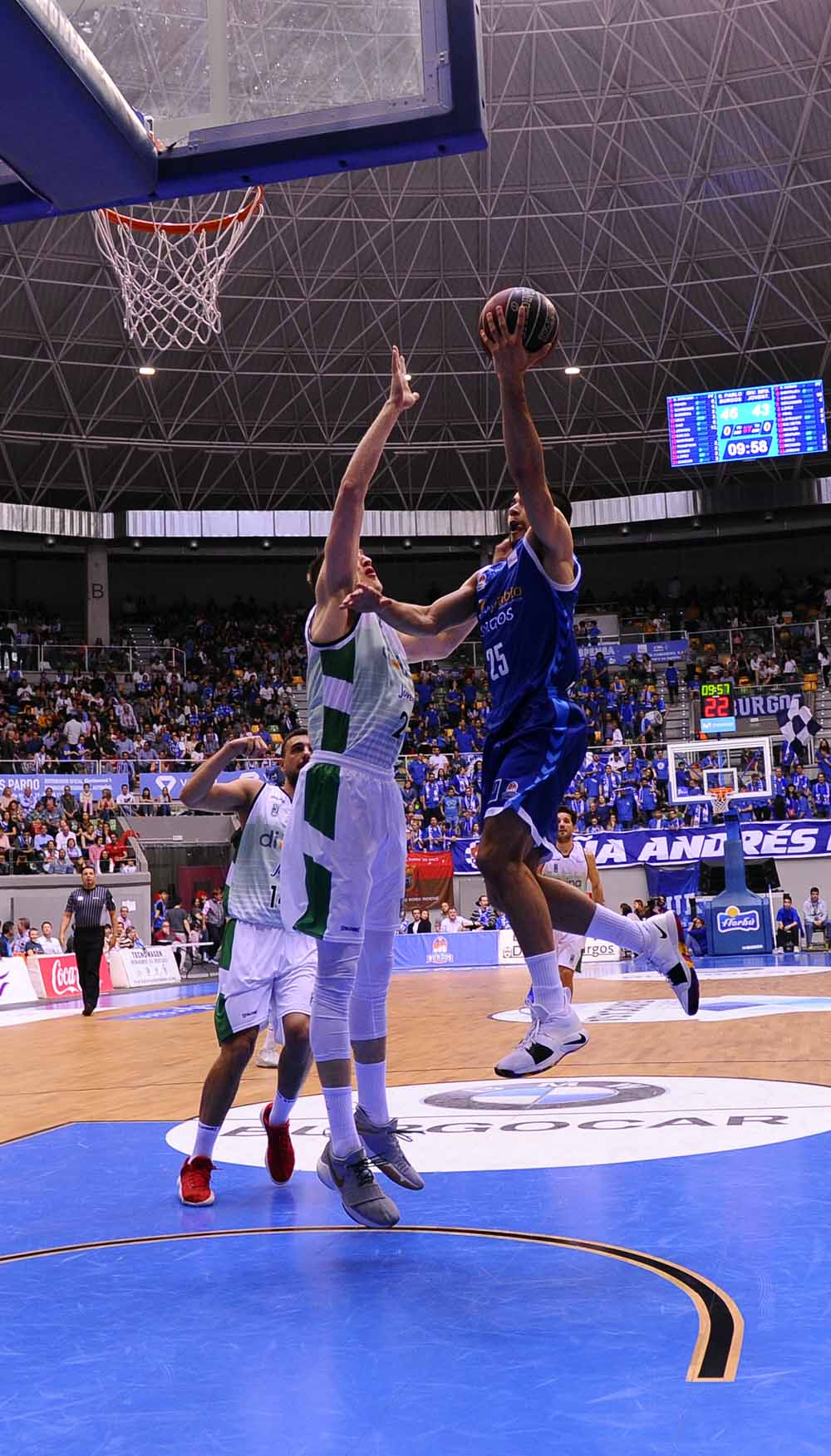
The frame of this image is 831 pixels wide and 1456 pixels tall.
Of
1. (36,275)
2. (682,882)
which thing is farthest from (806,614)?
(36,275)

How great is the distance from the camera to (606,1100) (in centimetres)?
735

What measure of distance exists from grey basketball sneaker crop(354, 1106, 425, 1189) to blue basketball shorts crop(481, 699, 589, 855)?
1.27 m

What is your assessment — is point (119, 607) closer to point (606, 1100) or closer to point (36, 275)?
point (36, 275)

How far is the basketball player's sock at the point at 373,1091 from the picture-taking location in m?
5.25

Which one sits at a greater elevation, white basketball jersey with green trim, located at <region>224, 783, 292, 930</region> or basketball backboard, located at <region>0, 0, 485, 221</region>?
basketball backboard, located at <region>0, 0, 485, 221</region>

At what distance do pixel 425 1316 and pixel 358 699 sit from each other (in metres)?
2.28

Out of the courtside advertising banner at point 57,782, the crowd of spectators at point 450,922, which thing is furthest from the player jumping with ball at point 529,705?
the courtside advertising banner at point 57,782

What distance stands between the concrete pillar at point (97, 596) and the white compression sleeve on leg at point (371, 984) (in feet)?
117

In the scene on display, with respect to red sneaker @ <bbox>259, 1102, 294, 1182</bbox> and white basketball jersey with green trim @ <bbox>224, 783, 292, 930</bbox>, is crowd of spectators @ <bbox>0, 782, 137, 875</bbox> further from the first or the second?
red sneaker @ <bbox>259, 1102, 294, 1182</bbox>

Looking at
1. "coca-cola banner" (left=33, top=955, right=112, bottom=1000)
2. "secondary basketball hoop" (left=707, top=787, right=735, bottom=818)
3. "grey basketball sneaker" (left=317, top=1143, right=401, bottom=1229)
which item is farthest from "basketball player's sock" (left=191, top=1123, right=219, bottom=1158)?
"secondary basketball hoop" (left=707, top=787, right=735, bottom=818)

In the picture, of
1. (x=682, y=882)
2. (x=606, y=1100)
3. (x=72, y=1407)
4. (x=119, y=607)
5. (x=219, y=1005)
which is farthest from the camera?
(x=119, y=607)

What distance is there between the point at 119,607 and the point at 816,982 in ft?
99.2

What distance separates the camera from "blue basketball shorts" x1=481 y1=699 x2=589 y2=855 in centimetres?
497

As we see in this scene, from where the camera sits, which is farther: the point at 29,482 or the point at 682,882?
the point at 29,482
